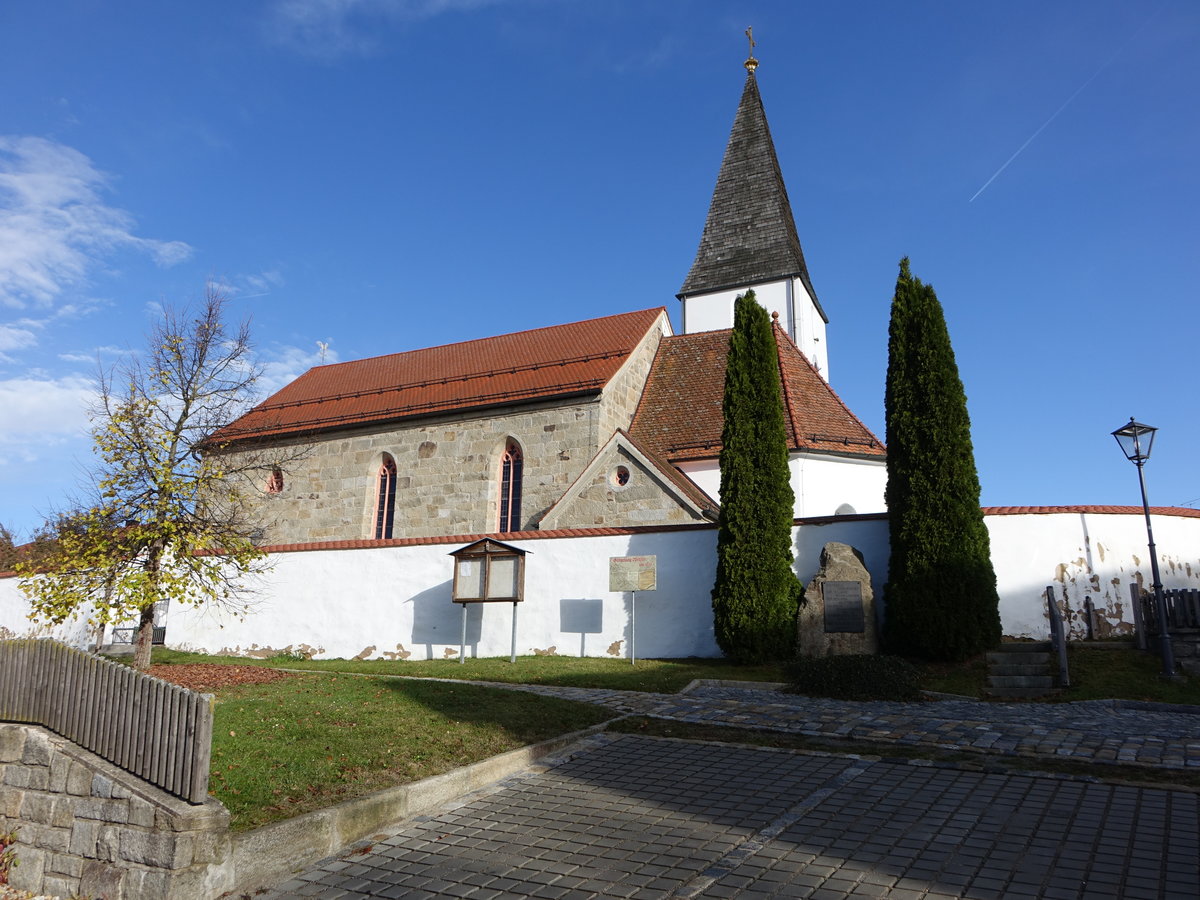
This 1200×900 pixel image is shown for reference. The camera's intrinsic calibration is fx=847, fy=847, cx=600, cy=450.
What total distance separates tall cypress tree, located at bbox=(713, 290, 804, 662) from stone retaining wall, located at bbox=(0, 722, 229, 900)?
1003cm

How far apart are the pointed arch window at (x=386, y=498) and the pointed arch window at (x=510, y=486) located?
346 cm

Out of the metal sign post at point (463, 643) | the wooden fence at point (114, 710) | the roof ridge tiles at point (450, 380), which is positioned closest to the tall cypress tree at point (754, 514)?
the metal sign post at point (463, 643)

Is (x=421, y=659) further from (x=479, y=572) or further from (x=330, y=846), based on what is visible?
(x=330, y=846)

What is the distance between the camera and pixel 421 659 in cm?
1620

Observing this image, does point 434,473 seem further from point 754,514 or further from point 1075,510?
point 1075,510

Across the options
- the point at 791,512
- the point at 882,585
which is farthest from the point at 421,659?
the point at 882,585

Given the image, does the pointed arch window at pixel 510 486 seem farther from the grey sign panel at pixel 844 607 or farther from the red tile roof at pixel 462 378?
the grey sign panel at pixel 844 607

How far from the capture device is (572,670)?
1309cm

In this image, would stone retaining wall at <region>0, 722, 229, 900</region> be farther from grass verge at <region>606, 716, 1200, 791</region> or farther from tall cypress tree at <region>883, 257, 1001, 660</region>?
tall cypress tree at <region>883, 257, 1001, 660</region>

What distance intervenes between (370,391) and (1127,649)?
20.6m

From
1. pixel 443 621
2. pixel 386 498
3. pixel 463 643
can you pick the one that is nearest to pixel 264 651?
pixel 443 621

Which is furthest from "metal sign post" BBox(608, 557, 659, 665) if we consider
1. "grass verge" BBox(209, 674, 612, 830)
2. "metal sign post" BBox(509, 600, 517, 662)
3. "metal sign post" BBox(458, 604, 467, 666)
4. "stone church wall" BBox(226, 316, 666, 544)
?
"stone church wall" BBox(226, 316, 666, 544)

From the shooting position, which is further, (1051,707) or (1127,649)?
(1127,649)

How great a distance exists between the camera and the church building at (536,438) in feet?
61.6
